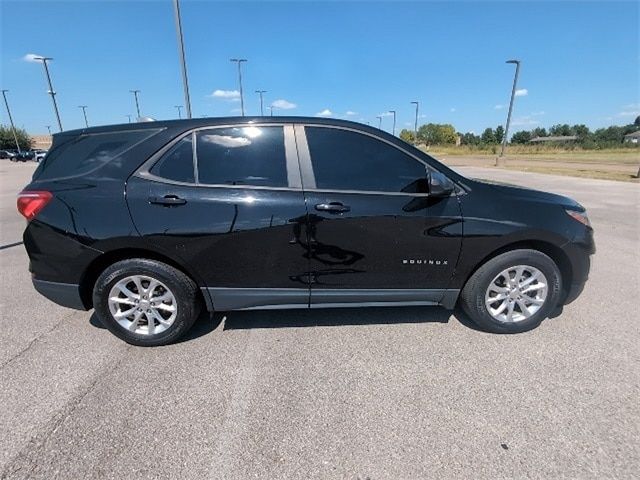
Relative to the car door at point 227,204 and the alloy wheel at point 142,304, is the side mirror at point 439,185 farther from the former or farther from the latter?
the alloy wheel at point 142,304

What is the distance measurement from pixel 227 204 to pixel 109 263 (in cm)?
109

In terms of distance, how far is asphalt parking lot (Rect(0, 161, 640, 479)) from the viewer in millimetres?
2008

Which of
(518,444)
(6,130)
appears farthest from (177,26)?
(6,130)

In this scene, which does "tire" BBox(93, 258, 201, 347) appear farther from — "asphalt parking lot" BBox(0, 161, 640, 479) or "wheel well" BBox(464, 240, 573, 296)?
"wheel well" BBox(464, 240, 573, 296)

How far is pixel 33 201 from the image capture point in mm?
2930

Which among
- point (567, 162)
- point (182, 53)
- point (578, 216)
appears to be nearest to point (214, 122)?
point (578, 216)

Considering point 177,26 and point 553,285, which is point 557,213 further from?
point 177,26

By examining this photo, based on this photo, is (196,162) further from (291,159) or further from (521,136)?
(521,136)

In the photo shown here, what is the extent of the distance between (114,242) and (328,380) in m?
1.88

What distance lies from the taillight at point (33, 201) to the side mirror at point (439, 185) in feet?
9.48

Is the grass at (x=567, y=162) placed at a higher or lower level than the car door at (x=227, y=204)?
lower


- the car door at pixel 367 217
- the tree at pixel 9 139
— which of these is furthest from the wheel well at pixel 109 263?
the tree at pixel 9 139

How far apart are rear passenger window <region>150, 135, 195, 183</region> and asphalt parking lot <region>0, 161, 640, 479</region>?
136 centimetres

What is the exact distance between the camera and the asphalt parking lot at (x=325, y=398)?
201 centimetres
